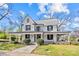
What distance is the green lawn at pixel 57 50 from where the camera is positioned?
26.4ft

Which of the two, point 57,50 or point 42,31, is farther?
point 42,31

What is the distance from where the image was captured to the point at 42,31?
26.8 ft

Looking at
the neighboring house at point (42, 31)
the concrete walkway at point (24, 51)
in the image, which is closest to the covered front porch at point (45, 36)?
the neighboring house at point (42, 31)

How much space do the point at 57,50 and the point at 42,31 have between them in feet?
1.23

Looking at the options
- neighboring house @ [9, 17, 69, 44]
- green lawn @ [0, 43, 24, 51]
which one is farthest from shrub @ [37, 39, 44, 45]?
green lawn @ [0, 43, 24, 51]

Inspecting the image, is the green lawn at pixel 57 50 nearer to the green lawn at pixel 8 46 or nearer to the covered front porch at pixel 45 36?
the covered front porch at pixel 45 36

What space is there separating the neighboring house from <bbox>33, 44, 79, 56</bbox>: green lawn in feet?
0.33

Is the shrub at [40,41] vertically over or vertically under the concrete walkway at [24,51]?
over

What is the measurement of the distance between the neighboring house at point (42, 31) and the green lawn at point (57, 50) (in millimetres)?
101

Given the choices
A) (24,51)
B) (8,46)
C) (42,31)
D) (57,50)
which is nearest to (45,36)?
(42,31)

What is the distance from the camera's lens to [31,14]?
809 centimetres

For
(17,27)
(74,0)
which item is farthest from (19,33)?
(74,0)

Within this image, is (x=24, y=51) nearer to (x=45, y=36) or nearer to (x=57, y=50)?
(x=45, y=36)

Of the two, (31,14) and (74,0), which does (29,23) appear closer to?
(31,14)
